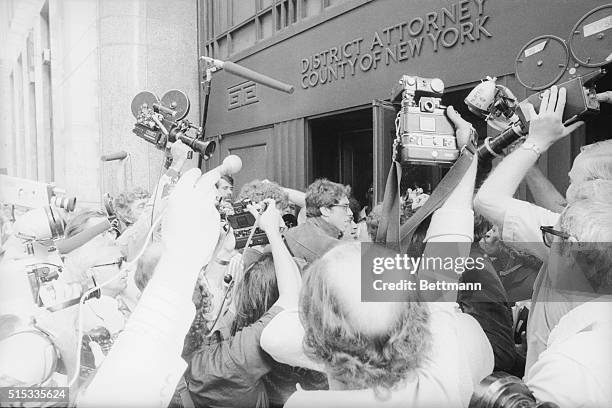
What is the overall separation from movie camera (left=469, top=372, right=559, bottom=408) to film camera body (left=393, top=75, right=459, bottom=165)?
56 centimetres

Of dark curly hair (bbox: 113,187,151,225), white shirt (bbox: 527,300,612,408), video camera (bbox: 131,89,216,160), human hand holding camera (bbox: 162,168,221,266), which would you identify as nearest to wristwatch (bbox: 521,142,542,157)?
white shirt (bbox: 527,300,612,408)

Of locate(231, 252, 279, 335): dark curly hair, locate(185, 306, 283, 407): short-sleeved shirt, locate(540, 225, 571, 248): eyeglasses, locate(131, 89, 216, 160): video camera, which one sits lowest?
locate(185, 306, 283, 407): short-sleeved shirt

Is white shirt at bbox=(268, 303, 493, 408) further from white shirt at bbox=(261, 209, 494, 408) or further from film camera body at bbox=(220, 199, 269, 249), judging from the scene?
film camera body at bbox=(220, 199, 269, 249)

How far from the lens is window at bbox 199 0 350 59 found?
1786 mm

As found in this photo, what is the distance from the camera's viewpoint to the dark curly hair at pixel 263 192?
169 cm

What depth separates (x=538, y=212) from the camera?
1337 millimetres

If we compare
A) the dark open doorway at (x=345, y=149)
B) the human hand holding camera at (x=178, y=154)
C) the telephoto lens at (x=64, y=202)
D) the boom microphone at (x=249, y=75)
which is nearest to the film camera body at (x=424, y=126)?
the dark open doorway at (x=345, y=149)

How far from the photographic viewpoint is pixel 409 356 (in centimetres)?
94

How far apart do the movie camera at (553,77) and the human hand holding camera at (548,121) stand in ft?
0.05

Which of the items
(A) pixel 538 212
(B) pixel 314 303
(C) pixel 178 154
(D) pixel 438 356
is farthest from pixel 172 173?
(A) pixel 538 212

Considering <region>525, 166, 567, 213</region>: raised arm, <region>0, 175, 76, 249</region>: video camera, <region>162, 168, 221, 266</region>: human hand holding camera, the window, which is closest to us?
<region>162, 168, 221, 266</region>: human hand holding camera

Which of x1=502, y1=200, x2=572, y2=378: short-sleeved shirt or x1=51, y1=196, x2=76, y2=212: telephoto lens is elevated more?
x1=51, y1=196, x2=76, y2=212: telephoto lens

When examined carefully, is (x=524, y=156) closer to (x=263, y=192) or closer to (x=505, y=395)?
(x=505, y=395)

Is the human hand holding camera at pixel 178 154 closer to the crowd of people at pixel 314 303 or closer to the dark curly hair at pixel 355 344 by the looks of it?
the crowd of people at pixel 314 303
